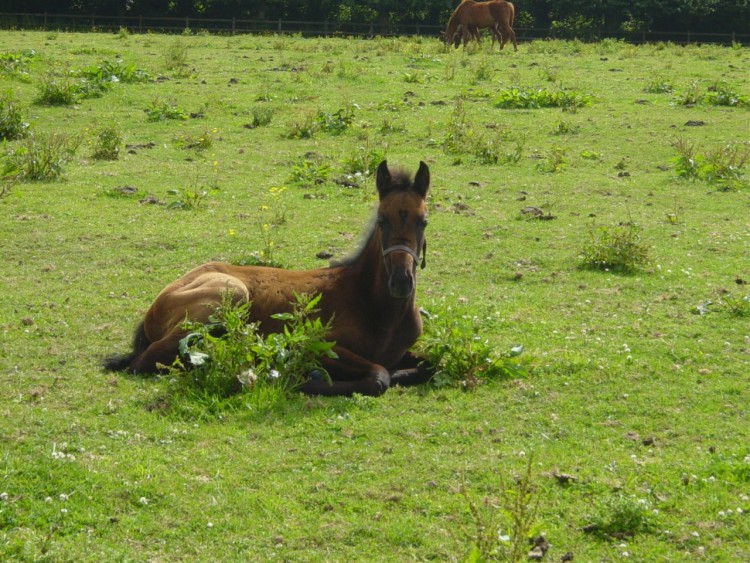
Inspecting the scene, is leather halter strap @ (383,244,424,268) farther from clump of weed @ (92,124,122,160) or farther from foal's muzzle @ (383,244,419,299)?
clump of weed @ (92,124,122,160)

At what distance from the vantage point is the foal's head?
7.73 m

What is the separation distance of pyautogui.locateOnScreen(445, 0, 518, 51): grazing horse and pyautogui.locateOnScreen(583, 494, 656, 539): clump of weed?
3133cm

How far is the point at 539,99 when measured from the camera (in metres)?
22.5

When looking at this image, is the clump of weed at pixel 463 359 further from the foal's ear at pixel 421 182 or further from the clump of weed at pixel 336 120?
the clump of weed at pixel 336 120

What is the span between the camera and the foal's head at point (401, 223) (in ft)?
25.4

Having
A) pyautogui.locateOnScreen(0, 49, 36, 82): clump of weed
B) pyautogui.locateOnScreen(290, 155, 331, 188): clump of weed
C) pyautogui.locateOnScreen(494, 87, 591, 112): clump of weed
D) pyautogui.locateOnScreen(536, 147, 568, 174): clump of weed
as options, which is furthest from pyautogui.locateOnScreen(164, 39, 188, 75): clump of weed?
pyautogui.locateOnScreen(536, 147, 568, 174): clump of weed

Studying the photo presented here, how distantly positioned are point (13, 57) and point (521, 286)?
18574 millimetres

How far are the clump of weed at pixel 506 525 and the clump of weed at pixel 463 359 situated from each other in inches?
78.5

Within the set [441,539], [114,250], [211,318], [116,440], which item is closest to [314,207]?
[114,250]

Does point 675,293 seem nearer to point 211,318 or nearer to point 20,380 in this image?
point 211,318

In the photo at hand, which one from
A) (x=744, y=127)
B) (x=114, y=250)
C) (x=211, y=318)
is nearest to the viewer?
(x=211, y=318)

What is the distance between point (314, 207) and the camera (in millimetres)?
14625

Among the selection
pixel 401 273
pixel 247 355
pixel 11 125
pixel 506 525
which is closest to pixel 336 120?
pixel 11 125

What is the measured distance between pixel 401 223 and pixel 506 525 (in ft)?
10.5
